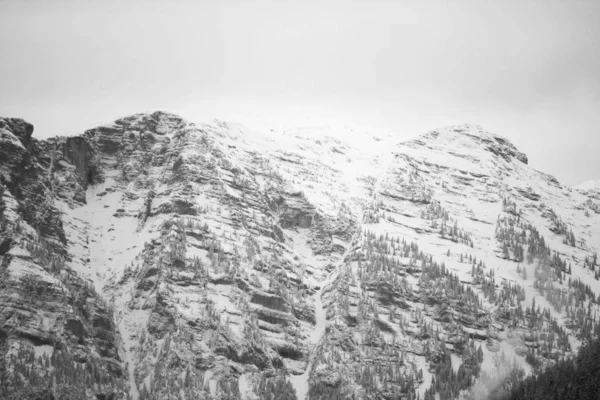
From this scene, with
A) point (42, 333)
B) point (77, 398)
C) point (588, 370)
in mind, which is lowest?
point (77, 398)

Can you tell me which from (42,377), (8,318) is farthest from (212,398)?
(8,318)

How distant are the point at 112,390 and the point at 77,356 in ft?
44.1

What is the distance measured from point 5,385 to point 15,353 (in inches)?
466

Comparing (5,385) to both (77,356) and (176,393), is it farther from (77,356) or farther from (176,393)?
(176,393)

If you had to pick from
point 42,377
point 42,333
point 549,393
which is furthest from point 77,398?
point 549,393

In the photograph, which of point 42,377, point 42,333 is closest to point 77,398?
point 42,377

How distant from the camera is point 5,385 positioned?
17788 centimetres

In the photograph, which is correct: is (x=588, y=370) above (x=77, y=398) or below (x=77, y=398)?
above

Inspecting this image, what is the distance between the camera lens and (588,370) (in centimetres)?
19812

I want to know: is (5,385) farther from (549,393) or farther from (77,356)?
(549,393)

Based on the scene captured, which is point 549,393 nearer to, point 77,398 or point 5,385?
point 77,398

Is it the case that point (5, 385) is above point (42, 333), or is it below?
below

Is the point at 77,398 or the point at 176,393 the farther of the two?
the point at 176,393

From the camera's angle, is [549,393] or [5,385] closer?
[5,385]
